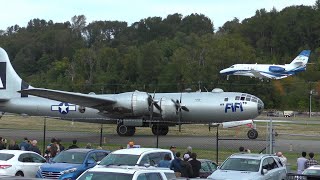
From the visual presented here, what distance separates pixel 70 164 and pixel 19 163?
1.76 m

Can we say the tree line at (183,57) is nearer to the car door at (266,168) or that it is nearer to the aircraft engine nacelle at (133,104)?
the aircraft engine nacelle at (133,104)

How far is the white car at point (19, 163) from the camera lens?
2048cm

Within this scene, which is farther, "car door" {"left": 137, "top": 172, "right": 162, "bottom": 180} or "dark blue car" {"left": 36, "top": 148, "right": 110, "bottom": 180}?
"dark blue car" {"left": 36, "top": 148, "right": 110, "bottom": 180}

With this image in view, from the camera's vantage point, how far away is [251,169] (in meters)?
19.4

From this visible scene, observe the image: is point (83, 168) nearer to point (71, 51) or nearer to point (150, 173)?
point (150, 173)

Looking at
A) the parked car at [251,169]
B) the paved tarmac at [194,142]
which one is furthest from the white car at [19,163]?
the paved tarmac at [194,142]

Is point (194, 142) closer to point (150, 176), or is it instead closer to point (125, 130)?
point (125, 130)

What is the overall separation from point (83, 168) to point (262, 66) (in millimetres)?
82860

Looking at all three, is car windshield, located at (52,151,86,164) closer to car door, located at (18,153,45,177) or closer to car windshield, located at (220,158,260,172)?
car door, located at (18,153,45,177)

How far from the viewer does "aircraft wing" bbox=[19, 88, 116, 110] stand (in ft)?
132

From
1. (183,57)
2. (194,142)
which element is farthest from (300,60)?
(194,142)

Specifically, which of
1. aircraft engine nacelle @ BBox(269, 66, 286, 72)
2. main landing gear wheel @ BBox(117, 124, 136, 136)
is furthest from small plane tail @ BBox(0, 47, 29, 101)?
aircraft engine nacelle @ BBox(269, 66, 286, 72)

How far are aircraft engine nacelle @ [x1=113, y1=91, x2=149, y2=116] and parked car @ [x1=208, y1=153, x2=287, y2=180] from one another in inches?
→ 897

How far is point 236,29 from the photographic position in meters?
151
